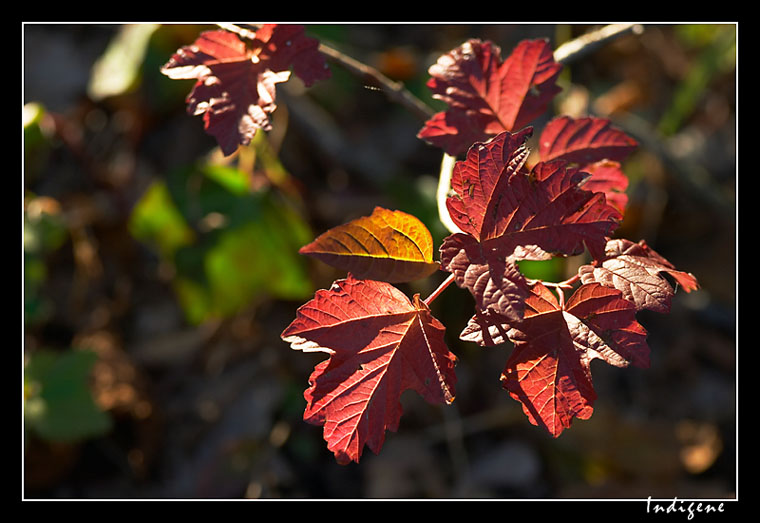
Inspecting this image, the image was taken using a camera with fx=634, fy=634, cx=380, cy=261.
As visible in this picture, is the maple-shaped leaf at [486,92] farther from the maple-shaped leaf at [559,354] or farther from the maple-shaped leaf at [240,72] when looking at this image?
the maple-shaped leaf at [559,354]

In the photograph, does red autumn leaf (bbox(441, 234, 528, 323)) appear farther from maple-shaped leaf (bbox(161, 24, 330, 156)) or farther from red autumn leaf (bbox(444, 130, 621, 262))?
maple-shaped leaf (bbox(161, 24, 330, 156))

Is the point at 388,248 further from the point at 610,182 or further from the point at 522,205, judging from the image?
the point at 610,182

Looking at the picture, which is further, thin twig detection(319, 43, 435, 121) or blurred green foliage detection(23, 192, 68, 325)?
blurred green foliage detection(23, 192, 68, 325)

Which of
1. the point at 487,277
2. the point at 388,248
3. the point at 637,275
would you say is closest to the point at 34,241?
the point at 388,248

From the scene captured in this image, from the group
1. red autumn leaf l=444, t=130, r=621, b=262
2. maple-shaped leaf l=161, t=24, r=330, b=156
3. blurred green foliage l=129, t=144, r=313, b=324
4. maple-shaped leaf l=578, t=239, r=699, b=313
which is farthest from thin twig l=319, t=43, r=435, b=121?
blurred green foliage l=129, t=144, r=313, b=324

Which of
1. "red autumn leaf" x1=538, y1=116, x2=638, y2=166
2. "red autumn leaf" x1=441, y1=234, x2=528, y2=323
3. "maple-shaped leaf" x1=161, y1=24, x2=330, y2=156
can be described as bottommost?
"red autumn leaf" x1=441, y1=234, x2=528, y2=323
